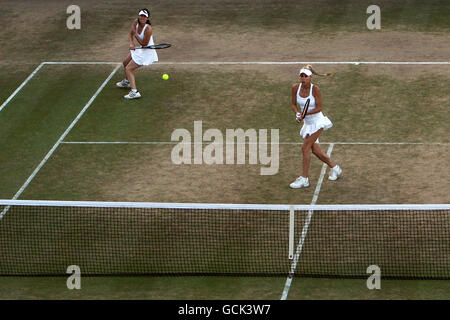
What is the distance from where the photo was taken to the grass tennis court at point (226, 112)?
1903 centimetres

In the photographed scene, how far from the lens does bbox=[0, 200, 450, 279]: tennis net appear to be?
54.4 ft

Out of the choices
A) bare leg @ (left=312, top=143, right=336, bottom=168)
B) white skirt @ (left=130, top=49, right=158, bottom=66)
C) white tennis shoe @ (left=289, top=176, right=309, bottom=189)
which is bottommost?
white tennis shoe @ (left=289, top=176, right=309, bottom=189)

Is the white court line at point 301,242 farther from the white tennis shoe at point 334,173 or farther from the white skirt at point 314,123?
the white skirt at point 314,123

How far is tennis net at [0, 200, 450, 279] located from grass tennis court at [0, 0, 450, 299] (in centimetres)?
40

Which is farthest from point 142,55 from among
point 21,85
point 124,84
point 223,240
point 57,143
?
point 223,240

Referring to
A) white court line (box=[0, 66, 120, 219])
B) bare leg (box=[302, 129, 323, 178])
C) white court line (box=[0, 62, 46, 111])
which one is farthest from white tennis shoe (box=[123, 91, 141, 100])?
bare leg (box=[302, 129, 323, 178])

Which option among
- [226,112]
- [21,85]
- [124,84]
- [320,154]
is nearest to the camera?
[320,154]

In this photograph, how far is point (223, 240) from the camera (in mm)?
17484

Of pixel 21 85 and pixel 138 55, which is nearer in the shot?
pixel 138 55

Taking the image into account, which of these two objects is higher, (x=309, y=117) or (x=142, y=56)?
(x=309, y=117)

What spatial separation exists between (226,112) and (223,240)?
21.9ft

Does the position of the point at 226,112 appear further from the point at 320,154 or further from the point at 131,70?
the point at 320,154

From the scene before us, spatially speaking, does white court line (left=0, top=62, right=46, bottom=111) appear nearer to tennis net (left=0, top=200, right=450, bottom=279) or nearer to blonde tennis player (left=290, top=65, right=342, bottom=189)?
tennis net (left=0, top=200, right=450, bottom=279)
